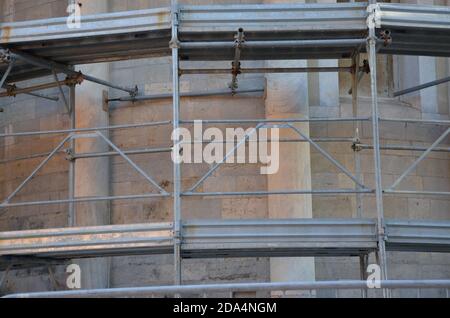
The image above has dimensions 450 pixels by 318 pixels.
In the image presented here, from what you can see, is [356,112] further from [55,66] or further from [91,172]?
[55,66]

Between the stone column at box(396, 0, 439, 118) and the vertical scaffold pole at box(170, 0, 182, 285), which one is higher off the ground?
the stone column at box(396, 0, 439, 118)

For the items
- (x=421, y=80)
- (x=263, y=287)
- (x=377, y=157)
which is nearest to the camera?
(x=263, y=287)

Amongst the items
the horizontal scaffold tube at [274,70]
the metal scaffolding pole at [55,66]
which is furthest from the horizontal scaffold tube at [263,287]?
the metal scaffolding pole at [55,66]

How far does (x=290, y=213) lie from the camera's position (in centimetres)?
1305

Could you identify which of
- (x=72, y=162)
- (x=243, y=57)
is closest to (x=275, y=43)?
(x=243, y=57)

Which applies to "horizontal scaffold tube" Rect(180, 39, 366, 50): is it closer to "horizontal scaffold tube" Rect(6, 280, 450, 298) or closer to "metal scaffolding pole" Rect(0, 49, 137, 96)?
"metal scaffolding pole" Rect(0, 49, 137, 96)

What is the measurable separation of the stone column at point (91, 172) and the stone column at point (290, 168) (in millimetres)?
2410

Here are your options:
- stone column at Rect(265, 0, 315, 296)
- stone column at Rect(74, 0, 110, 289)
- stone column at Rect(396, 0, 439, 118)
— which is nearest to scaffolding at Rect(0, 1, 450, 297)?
stone column at Rect(265, 0, 315, 296)

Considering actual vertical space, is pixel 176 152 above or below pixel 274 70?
below

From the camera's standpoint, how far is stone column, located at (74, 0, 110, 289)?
538 inches

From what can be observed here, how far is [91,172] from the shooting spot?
13703 millimetres

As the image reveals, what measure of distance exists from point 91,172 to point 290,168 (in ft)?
9.40

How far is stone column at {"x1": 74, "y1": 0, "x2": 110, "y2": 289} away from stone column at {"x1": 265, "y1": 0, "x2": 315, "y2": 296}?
241cm
